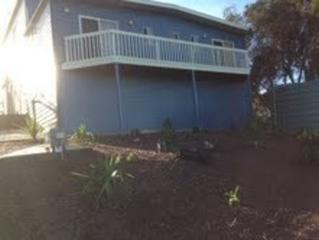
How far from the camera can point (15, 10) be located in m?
24.2

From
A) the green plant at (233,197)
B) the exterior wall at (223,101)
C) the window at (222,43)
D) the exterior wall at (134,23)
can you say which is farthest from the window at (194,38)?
the green plant at (233,197)

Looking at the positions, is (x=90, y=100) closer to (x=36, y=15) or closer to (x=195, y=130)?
(x=36, y=15)

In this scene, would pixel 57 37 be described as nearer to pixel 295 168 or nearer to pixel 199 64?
pixel 199 64

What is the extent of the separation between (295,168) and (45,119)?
10.3 metres

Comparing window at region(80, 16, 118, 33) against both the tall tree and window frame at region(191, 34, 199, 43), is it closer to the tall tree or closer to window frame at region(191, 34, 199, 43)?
window frame at region(191, 34, 199, 43)

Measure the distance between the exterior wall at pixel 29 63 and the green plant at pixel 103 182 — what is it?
9566 mm

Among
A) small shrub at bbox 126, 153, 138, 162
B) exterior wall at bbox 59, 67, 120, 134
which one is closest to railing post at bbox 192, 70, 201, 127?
exterior wall at bbox 59, 67, 120, 134

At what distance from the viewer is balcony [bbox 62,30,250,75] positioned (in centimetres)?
1808

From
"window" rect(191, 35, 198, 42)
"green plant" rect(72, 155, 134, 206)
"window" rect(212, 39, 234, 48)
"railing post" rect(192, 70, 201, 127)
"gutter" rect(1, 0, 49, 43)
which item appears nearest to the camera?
"green plant" rect(72, 155, 134, 206)

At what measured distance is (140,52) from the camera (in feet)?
63.1

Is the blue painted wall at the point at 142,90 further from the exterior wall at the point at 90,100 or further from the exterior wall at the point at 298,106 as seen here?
the exterior wall at the point at 298,106

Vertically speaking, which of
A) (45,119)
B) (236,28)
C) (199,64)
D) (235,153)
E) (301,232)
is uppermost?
(236,28)

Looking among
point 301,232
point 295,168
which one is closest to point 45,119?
point 295,168

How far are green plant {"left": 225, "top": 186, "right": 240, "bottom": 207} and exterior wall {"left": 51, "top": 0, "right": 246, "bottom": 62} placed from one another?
1036 centimetres
